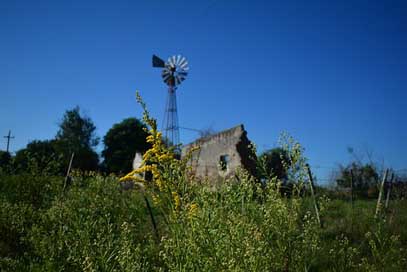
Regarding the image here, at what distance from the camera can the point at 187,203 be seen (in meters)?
2.12

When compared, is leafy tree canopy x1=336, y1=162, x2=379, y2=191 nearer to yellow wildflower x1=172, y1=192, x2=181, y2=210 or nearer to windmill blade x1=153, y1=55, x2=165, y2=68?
yellow wildflower x1=172, y1=192, x2=181, y2=210

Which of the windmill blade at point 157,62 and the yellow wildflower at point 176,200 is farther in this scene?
the windmill blade at point 157,62

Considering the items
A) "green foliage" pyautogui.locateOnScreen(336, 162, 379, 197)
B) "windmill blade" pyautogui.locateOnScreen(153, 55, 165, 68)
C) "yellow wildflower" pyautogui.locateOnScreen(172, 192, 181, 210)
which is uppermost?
"windmill blade" pyautogui.locateOnScreen(153, 55, 165, 68)

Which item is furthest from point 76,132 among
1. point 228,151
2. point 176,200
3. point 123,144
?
point 176,200

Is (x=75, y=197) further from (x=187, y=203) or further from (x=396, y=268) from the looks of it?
(x=396, y=268)

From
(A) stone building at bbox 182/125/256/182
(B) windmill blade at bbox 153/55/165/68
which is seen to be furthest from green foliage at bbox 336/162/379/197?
(B) windmill blade at bbox 153/55/165/68

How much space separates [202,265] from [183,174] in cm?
56

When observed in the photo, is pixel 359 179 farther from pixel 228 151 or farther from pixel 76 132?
pixel 76 132

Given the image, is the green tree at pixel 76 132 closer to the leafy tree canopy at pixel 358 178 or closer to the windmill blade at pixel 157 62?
the windmill blade at pixel 157 62

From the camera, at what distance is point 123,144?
1398 inches

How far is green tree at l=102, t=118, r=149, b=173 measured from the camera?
34356mm

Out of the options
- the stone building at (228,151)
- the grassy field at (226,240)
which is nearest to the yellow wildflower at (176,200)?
the grassy field at (226,240)

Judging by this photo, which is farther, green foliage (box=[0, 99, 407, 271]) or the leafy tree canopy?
the leafy tree canopy

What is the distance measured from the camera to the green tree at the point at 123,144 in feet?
113
